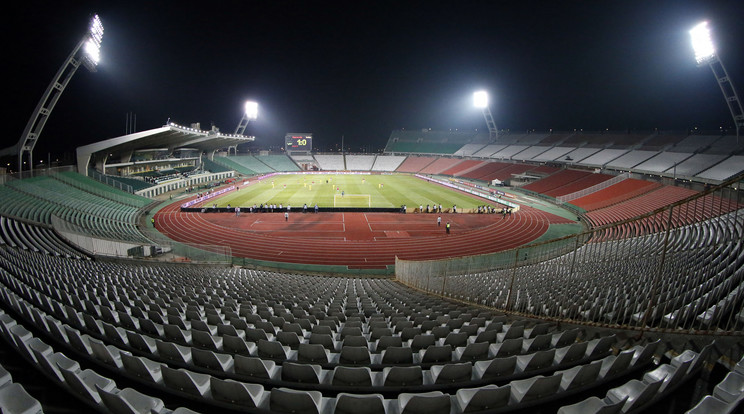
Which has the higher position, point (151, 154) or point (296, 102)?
point (296, 102)

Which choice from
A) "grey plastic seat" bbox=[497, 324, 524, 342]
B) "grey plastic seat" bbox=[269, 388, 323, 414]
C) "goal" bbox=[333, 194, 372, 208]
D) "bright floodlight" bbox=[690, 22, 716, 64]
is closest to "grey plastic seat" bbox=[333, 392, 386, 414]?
"grey plastic seat" bbox=[269, 388, 323, 414]

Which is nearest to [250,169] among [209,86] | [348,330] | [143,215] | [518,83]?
[209,86]

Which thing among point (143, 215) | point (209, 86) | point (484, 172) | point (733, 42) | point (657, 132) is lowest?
point (143, 215)

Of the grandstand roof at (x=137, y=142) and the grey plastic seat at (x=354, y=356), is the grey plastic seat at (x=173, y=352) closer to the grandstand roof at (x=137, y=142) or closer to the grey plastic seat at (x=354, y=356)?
the grey plastic seat at (x=354, y=356)

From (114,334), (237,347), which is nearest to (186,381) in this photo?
(237,347)

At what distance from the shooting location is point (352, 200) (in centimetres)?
4344

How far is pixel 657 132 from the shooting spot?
52000mm

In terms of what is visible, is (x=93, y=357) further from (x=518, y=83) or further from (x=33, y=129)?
(x=518, y=83)

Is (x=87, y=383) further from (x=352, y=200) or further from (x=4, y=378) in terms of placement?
(x=352, y=200)

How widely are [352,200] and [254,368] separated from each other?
39.4 meters

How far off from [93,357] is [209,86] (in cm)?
7690

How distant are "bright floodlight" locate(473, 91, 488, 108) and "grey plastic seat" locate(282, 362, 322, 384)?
9010 cm

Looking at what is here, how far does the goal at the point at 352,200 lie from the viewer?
40559 millimetres

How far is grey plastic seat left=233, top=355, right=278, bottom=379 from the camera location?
4.09 metres
